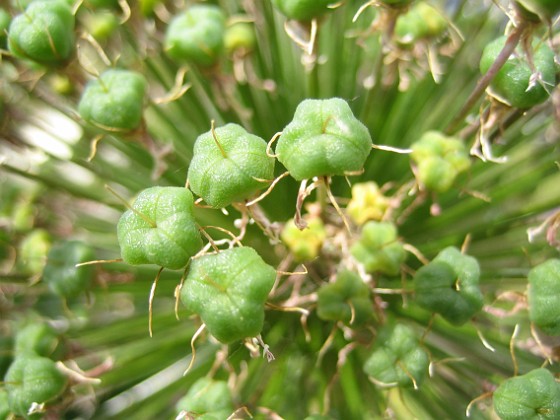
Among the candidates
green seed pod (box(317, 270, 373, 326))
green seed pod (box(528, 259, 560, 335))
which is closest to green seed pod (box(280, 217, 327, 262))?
green seed pod (box(317, 270, 373, 326))

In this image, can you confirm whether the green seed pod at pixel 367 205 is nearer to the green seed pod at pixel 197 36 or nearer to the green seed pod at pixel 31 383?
the green seed pod at pixel 197 36

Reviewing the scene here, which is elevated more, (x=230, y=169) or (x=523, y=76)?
(x=230, y=169)

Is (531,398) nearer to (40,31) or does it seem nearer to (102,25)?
(40,31)

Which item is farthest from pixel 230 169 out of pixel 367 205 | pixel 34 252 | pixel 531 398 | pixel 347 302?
pixel 34 252

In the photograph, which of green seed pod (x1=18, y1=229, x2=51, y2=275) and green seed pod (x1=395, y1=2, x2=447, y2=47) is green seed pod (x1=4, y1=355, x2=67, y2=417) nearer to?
green seed pod (x1=18, y1=229, x2=51, y2=275)

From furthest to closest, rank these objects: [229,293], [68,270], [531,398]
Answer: [68,270] < [531,398] < [229,293]

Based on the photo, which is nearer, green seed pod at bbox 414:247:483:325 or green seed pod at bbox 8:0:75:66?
green seed pod at bbox 414:247:483:325

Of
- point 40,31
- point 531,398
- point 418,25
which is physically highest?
point 40,31

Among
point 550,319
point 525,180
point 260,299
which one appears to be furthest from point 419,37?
point 260,299
